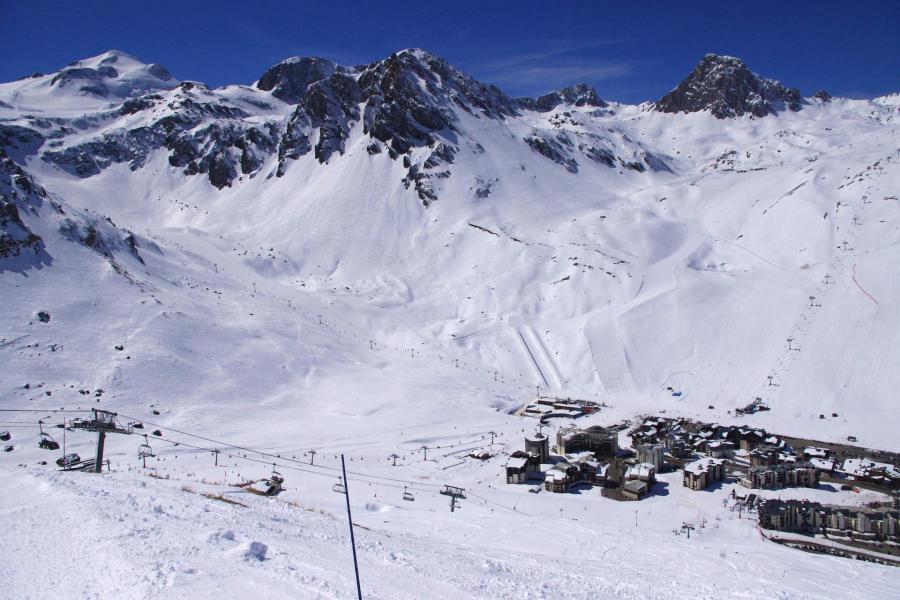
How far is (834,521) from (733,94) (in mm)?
184164

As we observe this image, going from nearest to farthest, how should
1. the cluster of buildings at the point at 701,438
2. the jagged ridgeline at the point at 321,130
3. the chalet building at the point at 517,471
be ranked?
1. the chalet building at the point at 517,471
2. the cluster of buildings at the point at 701,438
3. the jagged ridgeline at the point at 321,130

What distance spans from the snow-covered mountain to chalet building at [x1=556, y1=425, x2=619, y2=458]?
7110 millimetres

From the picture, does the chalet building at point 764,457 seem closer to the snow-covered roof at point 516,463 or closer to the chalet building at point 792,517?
the chalet building at point 792,517

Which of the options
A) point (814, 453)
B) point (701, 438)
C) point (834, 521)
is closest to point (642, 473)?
point (834, 521)

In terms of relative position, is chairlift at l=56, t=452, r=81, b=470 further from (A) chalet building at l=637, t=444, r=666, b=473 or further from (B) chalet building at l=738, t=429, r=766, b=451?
(B) chalet building at l=738, t=429, r=766, b=451

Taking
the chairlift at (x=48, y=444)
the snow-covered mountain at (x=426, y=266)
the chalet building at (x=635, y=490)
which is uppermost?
the snow-covered mountain at (x=426, y=266)

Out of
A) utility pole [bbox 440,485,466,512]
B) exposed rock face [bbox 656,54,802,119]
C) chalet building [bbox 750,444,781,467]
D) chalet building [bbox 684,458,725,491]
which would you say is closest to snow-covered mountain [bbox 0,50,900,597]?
utility pole [bbox 440,485,466,512]

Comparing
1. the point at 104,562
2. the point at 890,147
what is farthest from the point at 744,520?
the point at 890,147

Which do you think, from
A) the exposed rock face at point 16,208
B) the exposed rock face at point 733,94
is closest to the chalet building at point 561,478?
the exposed rock face at point 16,208

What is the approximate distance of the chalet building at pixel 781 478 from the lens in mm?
40812

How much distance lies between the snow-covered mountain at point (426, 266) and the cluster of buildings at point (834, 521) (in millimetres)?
20044

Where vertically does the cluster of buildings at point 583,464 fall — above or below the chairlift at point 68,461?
below

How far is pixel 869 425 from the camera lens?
52344 mm

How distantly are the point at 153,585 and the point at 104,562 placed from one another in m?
1.84
